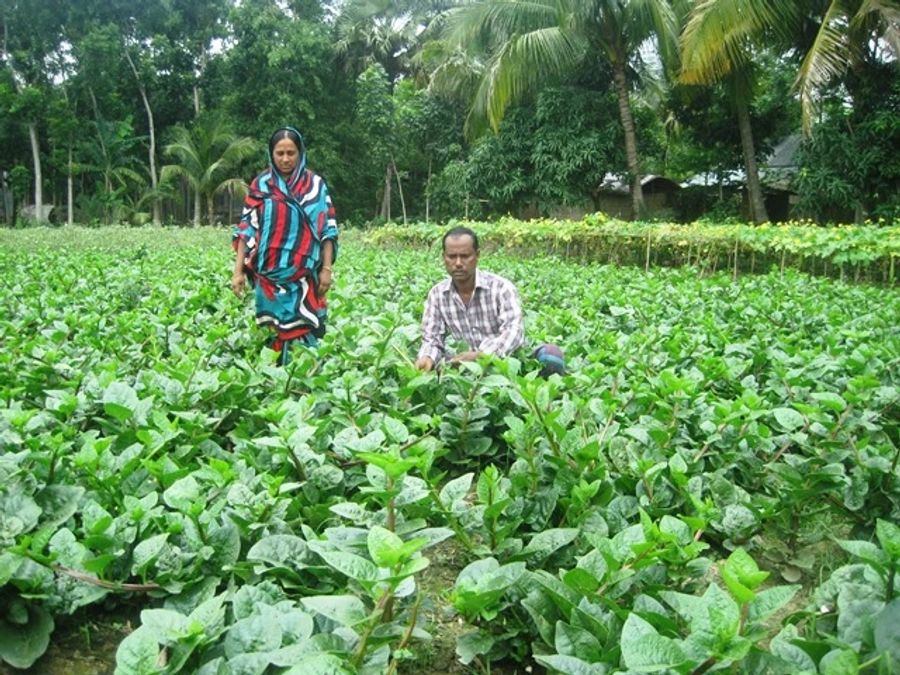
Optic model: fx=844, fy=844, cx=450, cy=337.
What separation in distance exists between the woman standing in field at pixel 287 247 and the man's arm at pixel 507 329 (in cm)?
121

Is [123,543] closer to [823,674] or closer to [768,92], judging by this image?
[823,674]

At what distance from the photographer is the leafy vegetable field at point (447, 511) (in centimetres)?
158

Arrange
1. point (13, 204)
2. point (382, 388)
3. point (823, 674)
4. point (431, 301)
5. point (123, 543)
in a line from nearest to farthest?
point (823, 674) → point (123, 543) → point (382, 388) → point (431, 301) → point (13, 204)

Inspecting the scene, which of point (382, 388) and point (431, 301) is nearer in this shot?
point (382, 388)

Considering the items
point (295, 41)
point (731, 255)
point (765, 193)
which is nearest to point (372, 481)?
point (731, 255)

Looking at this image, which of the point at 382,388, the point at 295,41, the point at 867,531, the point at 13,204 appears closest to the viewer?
the point at 867,531

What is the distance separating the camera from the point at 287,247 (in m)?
4.96

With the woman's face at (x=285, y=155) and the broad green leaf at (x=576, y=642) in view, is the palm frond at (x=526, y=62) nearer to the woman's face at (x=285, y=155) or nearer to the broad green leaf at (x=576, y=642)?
the woman's face at (x=285, y=155)

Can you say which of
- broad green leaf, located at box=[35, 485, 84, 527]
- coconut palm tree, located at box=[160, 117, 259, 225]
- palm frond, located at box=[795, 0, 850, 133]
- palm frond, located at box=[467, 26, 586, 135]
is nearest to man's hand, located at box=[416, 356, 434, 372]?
broad green leaf, located at box=[35, 485, 84, 527]

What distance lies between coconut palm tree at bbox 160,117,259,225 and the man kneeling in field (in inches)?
952

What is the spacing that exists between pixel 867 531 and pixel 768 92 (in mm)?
20699

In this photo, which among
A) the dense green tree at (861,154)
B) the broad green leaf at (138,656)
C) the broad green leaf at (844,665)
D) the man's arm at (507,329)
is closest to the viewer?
the broad green leaf at (844,665)

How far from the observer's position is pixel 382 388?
3.41 metres

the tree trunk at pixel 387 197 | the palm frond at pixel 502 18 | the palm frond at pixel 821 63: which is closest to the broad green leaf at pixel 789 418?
the palm frond at pixel 821 63
